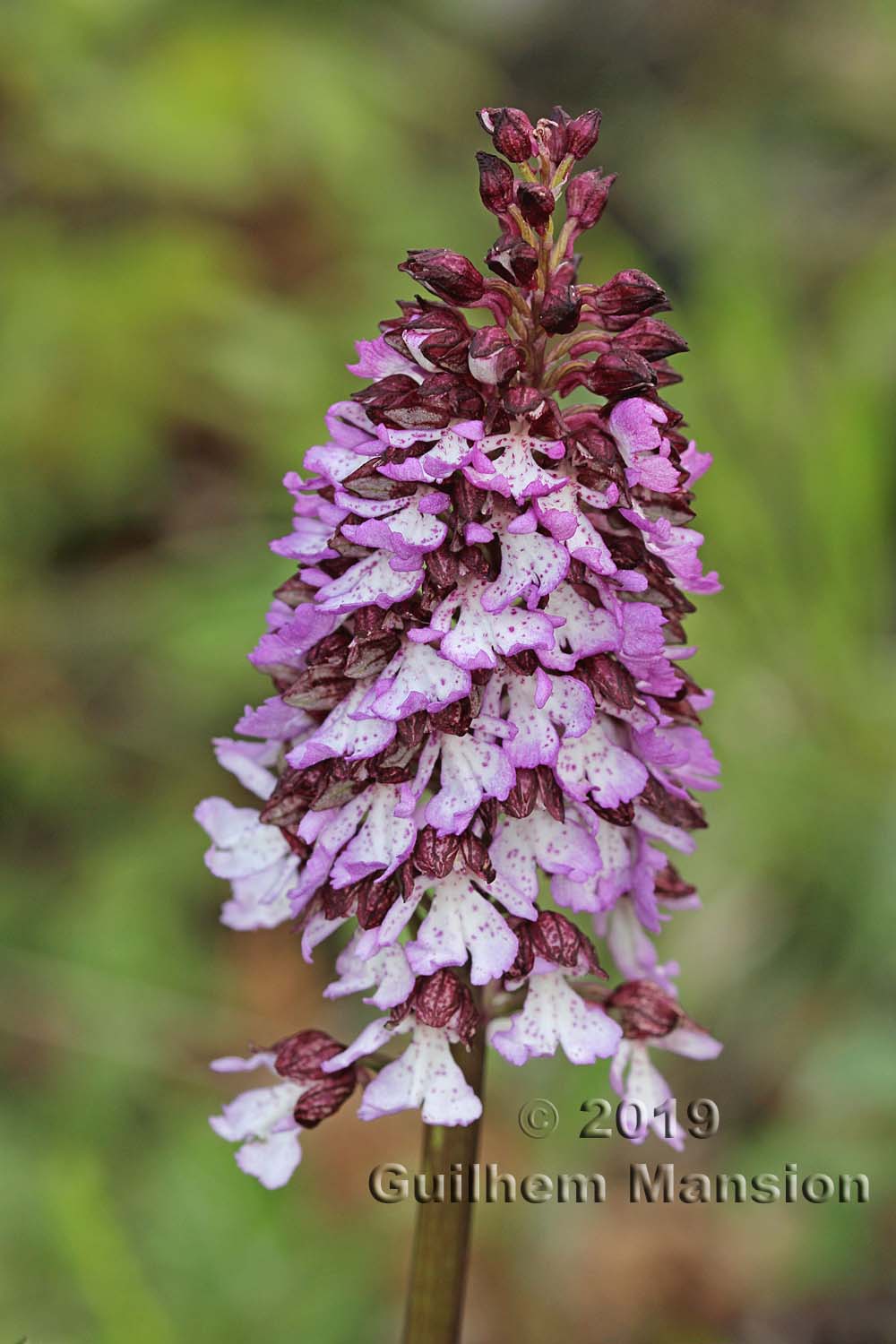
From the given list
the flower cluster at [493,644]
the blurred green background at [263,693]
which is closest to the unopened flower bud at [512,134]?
the flower cluster at [493,644]

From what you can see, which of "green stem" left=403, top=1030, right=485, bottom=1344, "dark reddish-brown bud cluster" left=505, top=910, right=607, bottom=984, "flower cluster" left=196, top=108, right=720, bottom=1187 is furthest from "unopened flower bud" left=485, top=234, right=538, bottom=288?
"green stem" left=403, top=1030, right=485, bottom=1344

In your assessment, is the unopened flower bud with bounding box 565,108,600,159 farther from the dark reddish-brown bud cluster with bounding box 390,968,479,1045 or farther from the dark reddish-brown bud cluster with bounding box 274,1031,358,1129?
the dark reddish-brown bud cluster with bounding box 274,1031,358,1129

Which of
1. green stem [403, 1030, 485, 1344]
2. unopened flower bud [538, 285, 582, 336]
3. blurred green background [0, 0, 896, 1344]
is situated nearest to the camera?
unopened flower bud [538, 285, 582, 336]

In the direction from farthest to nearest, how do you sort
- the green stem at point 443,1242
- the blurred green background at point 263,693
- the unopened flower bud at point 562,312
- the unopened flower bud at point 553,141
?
the blurred green background at point 263,693, the green stem at point 443,1242, the unopened flower bud at point 553,141, the unopened flower bud at point 562,312

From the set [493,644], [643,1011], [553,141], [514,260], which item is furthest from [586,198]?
[643,1011]

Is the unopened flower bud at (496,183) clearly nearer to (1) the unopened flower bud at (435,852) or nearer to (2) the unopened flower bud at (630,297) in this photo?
(2) the unopened flower bud at (630,297)

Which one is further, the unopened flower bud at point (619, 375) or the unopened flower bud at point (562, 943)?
the unopened flower bud at point (562, 943)
